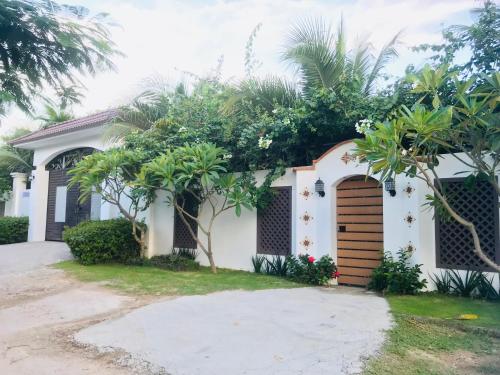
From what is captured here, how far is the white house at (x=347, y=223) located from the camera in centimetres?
699

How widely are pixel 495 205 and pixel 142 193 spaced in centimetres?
815

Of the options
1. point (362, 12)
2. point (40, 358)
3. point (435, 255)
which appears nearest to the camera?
point (40, 358)

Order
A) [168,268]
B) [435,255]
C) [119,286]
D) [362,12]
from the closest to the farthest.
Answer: [435,255]
[119,286]
[362,12]
[168,268]

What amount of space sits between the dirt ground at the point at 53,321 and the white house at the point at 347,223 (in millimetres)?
3595

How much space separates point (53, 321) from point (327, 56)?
26.6 feet

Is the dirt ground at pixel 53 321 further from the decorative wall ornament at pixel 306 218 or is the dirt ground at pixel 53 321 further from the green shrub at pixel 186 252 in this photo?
the decorative wall ornament at pixel 306 218

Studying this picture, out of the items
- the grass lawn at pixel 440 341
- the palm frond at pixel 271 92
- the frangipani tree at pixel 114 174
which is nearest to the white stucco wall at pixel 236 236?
the frangipani tree at pixel 114 174

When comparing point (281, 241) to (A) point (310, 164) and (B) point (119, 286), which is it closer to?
(A) point (310, 164)

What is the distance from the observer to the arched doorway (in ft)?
47.1

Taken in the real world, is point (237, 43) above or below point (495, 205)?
above

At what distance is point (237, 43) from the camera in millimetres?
12891

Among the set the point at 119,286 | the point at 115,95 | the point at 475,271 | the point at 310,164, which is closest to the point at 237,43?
the point at 115,95

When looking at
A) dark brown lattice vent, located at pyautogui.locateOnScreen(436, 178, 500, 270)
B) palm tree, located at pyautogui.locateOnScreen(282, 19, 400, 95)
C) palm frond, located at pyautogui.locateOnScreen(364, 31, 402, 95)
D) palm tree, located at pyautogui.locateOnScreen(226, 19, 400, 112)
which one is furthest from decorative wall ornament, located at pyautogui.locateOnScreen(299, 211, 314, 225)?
palm frond, located at pyautogui.locateOnScreen(364, 31, 402, 95)

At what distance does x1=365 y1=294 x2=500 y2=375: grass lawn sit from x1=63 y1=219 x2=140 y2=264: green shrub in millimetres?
7387
